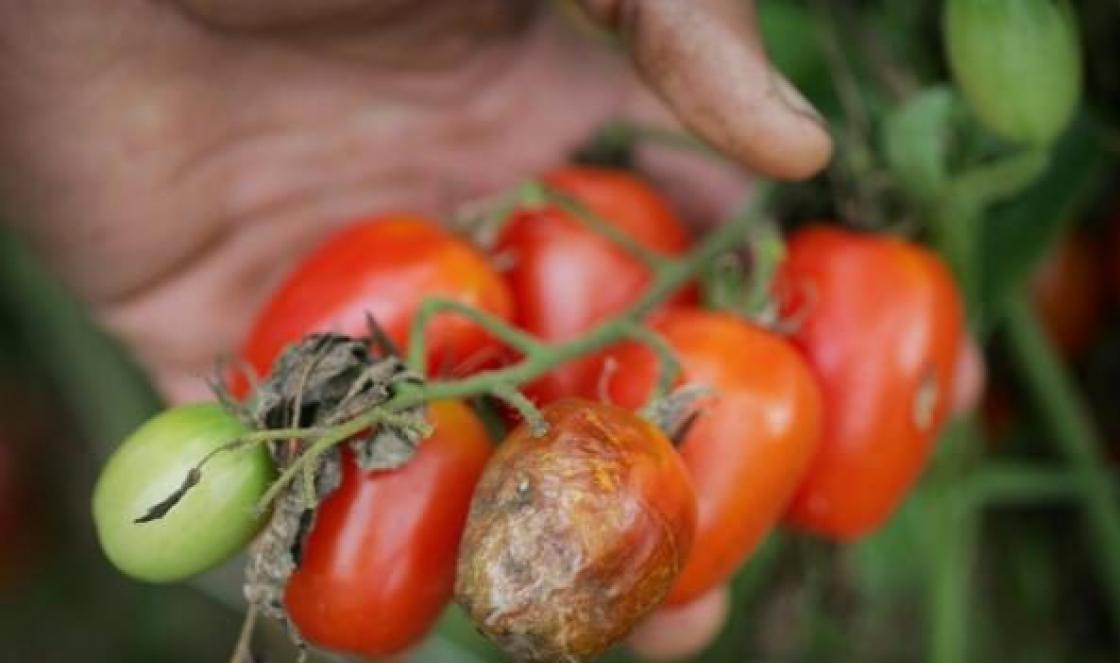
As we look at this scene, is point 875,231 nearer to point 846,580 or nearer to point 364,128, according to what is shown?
point 846,580

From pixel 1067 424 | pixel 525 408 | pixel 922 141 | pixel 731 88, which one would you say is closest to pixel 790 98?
pixel 731 88

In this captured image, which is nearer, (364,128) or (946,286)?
(946,286)

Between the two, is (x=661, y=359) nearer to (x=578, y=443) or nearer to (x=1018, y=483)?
(x=578, y=443)

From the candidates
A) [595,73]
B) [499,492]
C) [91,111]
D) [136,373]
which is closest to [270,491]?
[499,492]

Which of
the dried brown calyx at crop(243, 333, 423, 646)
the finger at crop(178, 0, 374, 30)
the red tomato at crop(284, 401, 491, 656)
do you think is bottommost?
the red tomato at crop(284, 401, 491, 656)

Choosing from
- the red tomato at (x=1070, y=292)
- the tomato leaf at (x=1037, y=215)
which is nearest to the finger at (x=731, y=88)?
the tomato leaf at (x=1037, y=215)

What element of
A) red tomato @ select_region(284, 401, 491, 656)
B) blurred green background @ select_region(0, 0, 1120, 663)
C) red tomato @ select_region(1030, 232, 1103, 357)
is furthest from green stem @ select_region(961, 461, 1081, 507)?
red tomato @ select_region(284, 401, 491, 656)

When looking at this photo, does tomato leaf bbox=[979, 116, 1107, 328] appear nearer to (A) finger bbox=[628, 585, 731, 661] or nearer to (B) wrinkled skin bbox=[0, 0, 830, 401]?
(B) wrinkled skin bbox=[0, 0, 830, 401]
